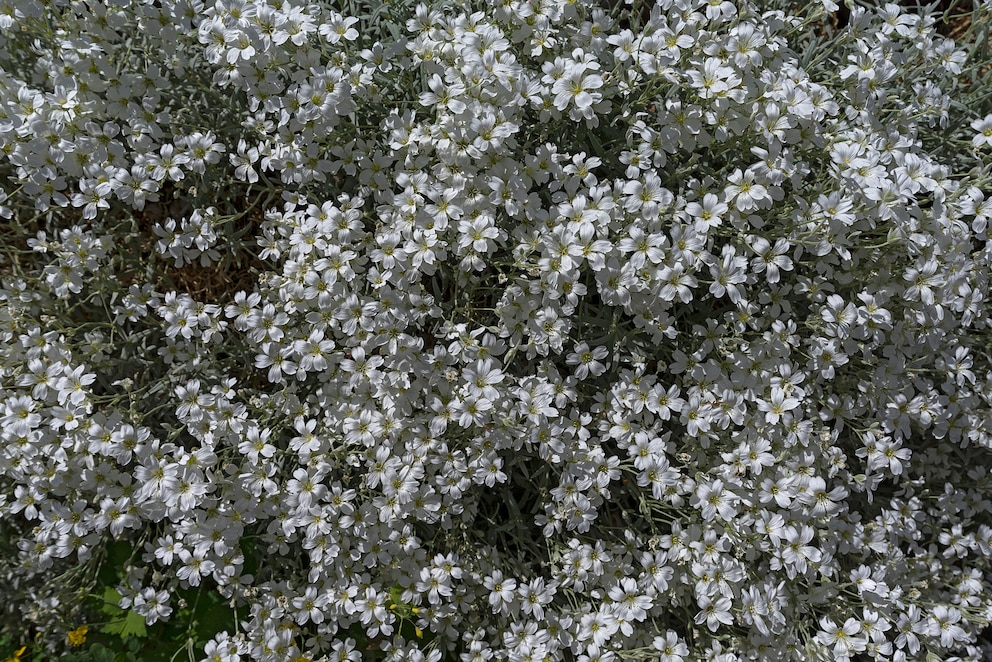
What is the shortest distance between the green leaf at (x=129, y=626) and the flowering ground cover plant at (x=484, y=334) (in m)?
0.06

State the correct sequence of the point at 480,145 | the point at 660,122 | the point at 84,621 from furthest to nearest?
the point at 84,621 < the point at 660,122 < the point at 480,145

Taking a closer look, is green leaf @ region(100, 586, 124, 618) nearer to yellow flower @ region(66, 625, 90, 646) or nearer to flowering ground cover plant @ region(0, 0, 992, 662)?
→ flowering ground cover plant @ region(0, 0, 992, 662)

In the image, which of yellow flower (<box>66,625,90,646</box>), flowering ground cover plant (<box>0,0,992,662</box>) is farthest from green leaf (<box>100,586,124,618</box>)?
yellow flower (<box>66,625,90,646</box>)

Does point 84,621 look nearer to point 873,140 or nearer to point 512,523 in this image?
point 512,523

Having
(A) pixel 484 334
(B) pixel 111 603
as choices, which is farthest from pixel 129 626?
(A) pixel 484 334

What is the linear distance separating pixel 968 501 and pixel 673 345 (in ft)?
6.39

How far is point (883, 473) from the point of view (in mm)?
3795

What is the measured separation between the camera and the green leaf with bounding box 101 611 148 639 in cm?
356

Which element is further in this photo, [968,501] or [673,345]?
[968,501]

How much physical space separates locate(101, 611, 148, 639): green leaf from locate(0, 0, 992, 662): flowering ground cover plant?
6cm

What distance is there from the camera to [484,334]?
348 centimetres

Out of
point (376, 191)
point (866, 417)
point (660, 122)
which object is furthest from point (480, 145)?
point (866, 417)

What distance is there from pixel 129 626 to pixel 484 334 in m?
2.30

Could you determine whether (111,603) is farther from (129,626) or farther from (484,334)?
(484,334)
